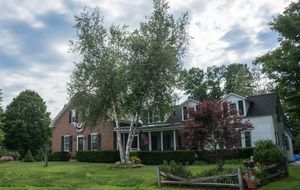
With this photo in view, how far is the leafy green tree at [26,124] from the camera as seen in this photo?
51531 millimetres

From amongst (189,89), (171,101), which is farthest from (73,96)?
(189,89)

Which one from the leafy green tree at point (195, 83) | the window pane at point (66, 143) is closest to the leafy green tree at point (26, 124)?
the window pane at point (66, 143)

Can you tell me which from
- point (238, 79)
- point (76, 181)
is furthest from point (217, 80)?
point (76, 181)

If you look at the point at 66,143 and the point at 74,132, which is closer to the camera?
the point at 74,132

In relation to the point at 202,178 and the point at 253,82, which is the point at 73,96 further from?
the point at 253,82

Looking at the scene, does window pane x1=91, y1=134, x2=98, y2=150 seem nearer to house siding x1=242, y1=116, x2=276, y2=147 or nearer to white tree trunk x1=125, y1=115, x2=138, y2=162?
white tree trunk x1=125, y1=115, x2=138, y2=162

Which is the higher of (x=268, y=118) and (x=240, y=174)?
Result: (x=268, y=118)

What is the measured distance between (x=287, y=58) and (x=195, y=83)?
39.7 metres

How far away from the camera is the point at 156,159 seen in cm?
3041

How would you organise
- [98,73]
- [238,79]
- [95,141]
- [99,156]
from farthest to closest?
[238,79] < [95,141] < [99,156] < [98,73]

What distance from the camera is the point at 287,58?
1905 cm

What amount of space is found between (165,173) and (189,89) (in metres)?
42.4

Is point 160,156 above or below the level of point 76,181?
above

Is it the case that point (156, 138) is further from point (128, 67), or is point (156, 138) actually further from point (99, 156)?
point (128, 67)
